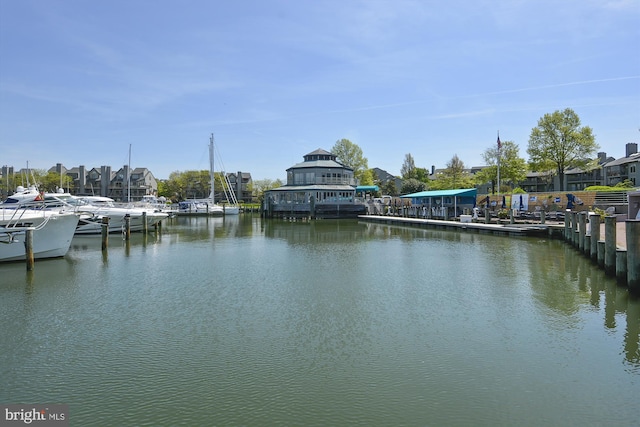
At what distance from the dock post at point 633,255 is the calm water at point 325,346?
577 mm

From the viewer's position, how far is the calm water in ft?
24.4

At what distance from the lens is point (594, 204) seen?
35000 millimetres

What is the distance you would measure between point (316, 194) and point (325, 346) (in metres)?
52.1

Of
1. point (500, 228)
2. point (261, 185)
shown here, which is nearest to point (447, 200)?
point (500, 228)

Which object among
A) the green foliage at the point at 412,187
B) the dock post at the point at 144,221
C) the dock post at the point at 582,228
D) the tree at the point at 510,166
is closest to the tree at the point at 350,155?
the green foliage at the point at 412,187

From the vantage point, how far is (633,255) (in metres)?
14.4

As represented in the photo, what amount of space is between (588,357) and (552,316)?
3.30 m

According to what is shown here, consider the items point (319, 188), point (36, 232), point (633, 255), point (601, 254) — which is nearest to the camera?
point (633, 255)

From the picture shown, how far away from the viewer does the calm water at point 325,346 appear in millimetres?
7438

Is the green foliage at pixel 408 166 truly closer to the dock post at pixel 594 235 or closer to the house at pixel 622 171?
the house at pixel 622 171

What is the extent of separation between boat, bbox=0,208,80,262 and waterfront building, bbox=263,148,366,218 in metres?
38.7

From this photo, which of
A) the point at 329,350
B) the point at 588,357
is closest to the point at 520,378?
the point at 588,357

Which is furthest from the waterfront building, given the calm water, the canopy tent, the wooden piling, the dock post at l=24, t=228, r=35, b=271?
the wooden piling

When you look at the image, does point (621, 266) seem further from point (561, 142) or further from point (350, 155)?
point (350, 155)
